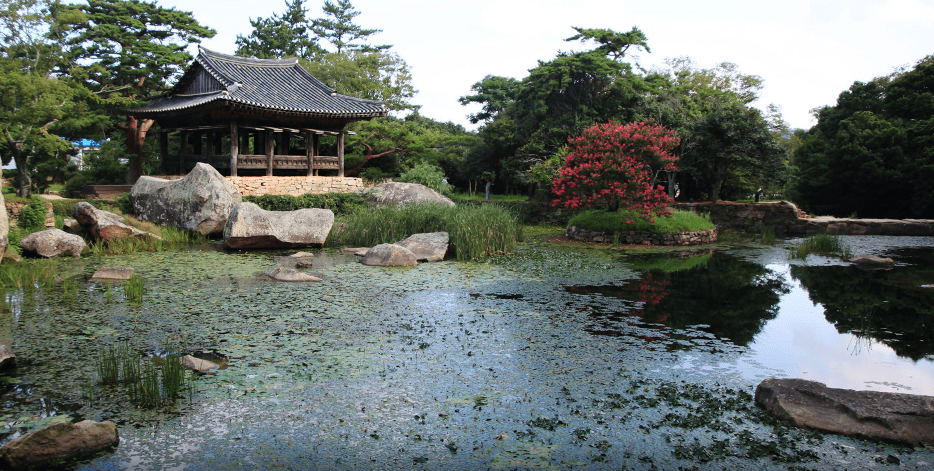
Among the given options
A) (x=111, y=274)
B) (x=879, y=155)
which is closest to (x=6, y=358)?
(x=111, y=274)

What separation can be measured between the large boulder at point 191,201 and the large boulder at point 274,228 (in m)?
0.90

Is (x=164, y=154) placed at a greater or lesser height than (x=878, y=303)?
greater

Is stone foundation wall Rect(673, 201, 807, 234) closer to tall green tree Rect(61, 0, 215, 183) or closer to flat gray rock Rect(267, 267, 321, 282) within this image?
flat gray rock Rect(267, 267, 321, 282)

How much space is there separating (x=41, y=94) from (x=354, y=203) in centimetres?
897

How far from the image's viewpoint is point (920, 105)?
1838cm

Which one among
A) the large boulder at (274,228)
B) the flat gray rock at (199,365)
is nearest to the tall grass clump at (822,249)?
the large boulder at (274,228)

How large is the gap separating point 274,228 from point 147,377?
24.4 feet

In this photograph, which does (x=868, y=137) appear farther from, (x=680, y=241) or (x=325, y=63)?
(x=325, y=63)

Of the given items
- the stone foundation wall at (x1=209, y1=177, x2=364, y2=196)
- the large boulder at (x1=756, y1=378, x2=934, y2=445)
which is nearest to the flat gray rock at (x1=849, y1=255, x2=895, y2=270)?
the large boulder at (x1=756, y1=378, x2=934, y2=445)

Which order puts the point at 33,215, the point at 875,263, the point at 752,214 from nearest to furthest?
the point at 33,215, the point at 875,263, the point at 752,214

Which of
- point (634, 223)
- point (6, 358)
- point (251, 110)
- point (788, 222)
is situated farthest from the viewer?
point (788, 222)

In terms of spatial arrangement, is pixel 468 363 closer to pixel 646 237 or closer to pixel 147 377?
pixel 147 377

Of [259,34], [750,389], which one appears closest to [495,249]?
[750,389]

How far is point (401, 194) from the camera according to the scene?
1691cm
